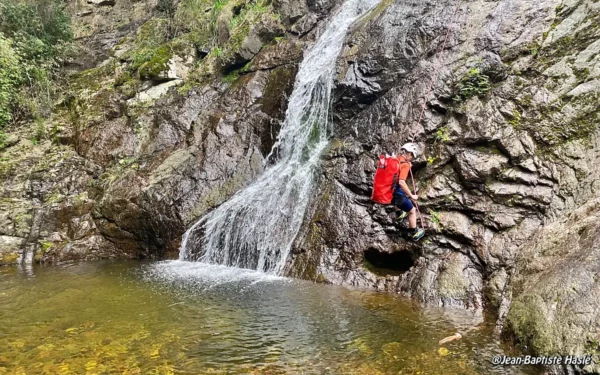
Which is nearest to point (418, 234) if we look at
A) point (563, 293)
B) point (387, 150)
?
point (387, 150)

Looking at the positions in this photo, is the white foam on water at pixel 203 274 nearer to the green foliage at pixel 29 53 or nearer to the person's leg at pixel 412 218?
the person's leg at pixel 412 218

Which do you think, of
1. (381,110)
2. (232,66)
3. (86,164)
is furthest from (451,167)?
(86,164)

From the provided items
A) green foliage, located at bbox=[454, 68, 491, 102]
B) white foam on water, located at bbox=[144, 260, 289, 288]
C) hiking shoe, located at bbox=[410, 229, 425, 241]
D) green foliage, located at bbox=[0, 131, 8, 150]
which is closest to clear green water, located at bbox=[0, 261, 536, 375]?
white foam on water, located at bbox=[144, 260, 289, 288]

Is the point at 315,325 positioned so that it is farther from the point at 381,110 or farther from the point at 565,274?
the point at 381,110

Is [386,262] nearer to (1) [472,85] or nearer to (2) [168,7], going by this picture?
(1) [472,85]

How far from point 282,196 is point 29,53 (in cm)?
1457

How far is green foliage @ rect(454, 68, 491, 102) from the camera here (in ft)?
28.6

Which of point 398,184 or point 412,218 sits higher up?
point 398,184

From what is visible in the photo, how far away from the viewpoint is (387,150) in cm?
914

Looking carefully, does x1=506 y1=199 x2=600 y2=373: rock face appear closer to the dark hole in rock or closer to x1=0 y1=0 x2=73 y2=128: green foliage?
the dark hole in rock

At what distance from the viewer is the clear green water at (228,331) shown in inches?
185

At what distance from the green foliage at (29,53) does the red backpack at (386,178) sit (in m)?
14.2

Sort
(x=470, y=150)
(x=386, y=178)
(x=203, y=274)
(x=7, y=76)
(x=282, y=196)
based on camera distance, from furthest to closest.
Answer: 1. (x=7, y=76)
2. (x=282, y=196)
3. (x=203, y=274)
4. (x=470, y=150)
5. (x=386, y=178)

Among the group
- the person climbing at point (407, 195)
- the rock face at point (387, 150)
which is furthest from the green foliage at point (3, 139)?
the person climbing at point (407, 195)
